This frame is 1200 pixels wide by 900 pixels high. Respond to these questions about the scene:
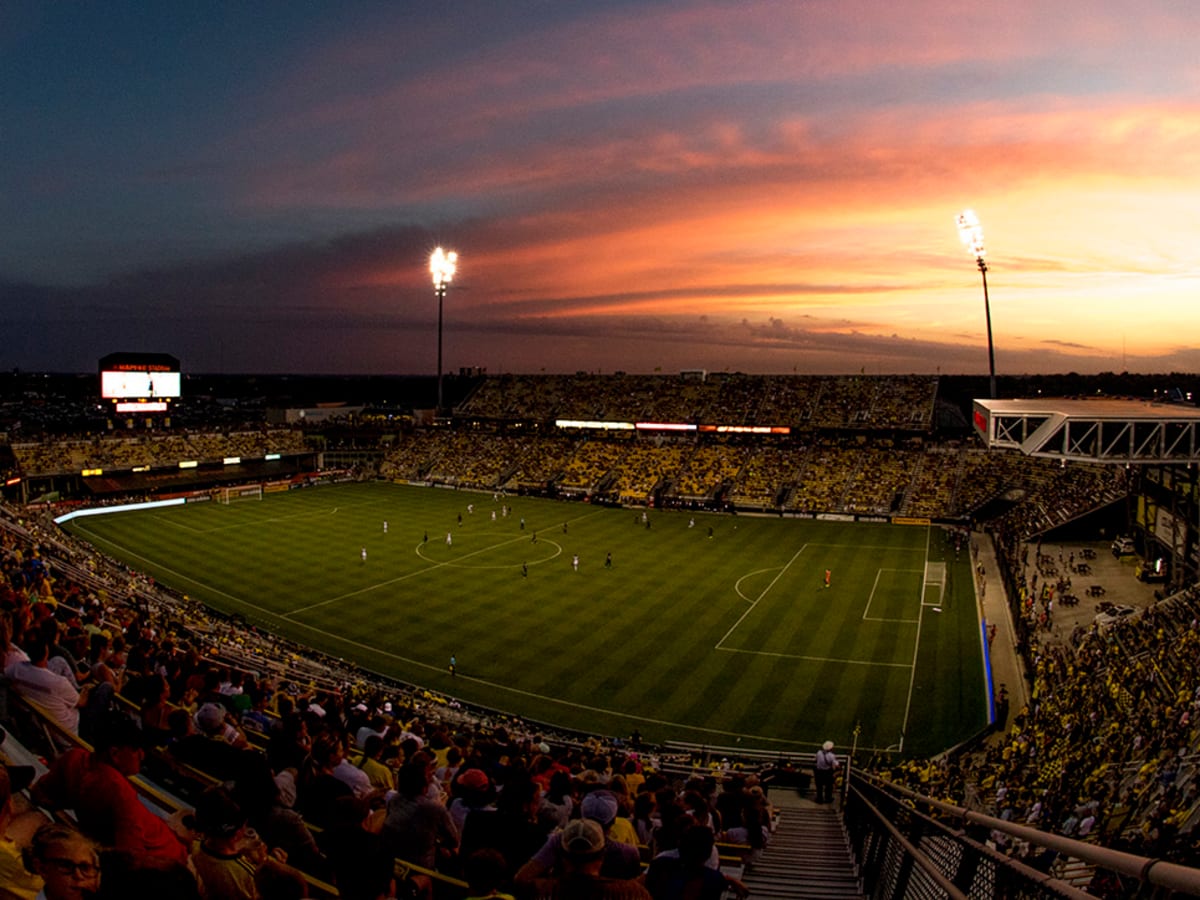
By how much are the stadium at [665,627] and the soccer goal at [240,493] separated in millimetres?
613

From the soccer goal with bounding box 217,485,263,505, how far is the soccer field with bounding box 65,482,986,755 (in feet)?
15.3

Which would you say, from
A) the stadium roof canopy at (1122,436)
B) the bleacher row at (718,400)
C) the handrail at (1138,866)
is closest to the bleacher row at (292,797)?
the handrail at (1138,866)

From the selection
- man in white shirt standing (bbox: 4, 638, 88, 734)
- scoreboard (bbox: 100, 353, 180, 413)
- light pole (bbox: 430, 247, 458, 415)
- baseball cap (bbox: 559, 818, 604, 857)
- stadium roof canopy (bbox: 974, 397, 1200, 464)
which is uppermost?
light pole (bbox: 430, 247, 458, 415)

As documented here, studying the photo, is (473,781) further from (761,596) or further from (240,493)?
(240,493)

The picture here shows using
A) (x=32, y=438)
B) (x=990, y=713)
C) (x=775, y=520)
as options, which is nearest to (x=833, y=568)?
(x=775, y=520)

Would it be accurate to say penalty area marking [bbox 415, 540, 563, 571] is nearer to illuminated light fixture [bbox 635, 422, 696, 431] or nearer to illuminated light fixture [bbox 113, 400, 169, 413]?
illuminated light fixture [bbox 635, 422, 696, 431]

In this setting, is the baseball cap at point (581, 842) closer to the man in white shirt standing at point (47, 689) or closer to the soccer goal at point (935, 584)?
the man in white shirt standing at point (47, 689)

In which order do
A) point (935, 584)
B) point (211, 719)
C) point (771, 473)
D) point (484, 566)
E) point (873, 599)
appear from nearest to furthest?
point (211, 719)
point (873, 599)
point (935, 584)
point (484, 566)
point (771, 473)

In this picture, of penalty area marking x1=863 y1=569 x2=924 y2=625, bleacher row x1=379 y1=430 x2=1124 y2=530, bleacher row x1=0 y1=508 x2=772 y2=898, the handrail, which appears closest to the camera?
the handrail

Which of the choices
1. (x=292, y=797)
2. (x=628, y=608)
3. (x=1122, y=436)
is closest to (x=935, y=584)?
(x=1122, y=436)

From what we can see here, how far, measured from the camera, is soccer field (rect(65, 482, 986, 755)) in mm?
25703

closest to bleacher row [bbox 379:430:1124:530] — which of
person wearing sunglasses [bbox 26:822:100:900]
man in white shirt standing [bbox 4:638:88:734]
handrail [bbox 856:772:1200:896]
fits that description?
handrail [bbox 856:772:1200:896]

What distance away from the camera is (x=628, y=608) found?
36.1m

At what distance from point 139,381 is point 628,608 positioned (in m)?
54.8
